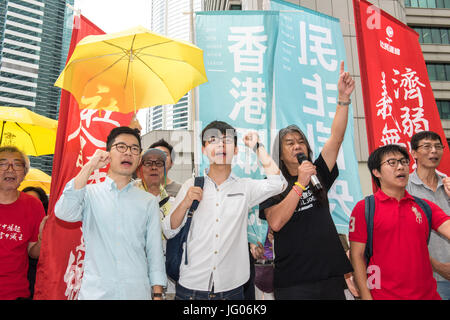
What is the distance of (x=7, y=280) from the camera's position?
8.30 feet

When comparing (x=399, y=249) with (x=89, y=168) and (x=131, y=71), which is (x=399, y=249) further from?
(x=131, y=71)

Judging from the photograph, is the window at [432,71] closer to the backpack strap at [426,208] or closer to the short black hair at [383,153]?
the short black hair at [383,153]

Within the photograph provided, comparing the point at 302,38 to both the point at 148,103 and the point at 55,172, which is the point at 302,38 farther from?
the point at 55,172

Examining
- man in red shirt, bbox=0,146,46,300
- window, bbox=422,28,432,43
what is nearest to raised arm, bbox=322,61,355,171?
man in red shirt, bbox=0,146,46,300

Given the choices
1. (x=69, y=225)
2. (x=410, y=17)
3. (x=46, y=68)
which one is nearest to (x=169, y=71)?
(x=69, y=225)

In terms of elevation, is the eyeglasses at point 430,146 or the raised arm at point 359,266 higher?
the eyeglasses at point 430,146

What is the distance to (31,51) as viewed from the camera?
74688mm

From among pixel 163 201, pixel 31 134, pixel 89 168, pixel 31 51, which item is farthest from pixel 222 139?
pixel 31 51

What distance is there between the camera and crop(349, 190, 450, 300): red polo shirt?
217 cm

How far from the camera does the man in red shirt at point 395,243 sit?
2176mm

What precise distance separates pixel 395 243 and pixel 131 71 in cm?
311

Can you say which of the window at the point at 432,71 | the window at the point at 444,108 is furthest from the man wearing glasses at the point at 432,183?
the window at the point at 432,71

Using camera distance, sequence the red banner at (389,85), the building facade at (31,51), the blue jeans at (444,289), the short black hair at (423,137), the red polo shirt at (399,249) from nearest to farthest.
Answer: the red polo shirt at (399,249) < the blue jeans at (444,289) < the short black hair at (423,137) < the red banner at (389,85) < the building facade at (31,51)

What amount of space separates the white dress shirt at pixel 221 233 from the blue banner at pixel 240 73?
126 cm
